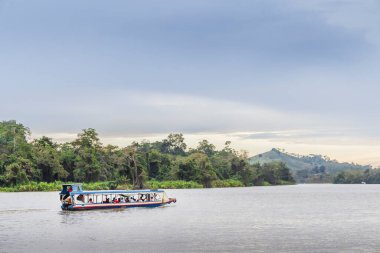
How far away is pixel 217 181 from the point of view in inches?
6344

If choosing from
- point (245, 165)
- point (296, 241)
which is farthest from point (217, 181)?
point (296, 241)

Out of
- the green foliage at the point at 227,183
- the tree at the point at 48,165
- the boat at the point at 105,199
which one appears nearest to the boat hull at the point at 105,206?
the boat at the point at 105,199

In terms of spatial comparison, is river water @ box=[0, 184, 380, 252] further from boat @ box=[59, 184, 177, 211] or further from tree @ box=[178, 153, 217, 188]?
tree @ box=[178, 153, 217, 188]

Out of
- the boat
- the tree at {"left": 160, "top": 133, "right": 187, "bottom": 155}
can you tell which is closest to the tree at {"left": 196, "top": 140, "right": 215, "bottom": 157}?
the tree at {"left": 160, "top": 133, "right": 187, "bottom": 155}

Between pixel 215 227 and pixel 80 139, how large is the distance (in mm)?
90569

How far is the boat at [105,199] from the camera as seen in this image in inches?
2153

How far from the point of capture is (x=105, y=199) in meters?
58.8

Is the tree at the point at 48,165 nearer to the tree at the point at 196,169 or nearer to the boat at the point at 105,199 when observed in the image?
the tree at the point at 196,169

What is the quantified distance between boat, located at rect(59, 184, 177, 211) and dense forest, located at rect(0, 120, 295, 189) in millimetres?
30704

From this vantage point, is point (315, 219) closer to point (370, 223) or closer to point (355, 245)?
point (370, 223)

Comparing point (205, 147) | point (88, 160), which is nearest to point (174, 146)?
point (205, 147)

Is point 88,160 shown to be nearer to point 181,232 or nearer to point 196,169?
point 196,169

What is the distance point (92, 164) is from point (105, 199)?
62.7m

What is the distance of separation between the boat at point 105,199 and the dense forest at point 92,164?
30.7 m
